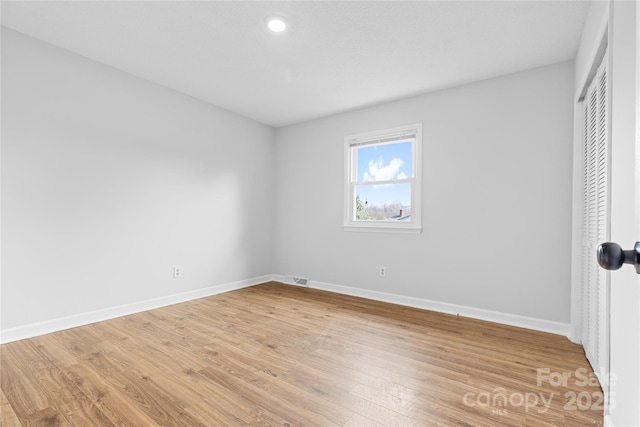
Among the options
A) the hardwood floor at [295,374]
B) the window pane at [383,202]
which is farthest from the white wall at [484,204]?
the hardwood floor at [295,374]

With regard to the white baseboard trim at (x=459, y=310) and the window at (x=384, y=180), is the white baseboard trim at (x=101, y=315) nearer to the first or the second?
the white baseboard trim at (x=459, y=310)

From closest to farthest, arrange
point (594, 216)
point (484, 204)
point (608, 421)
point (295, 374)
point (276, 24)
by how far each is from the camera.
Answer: point (608, 421) → point (295, 374) → point (594, 216) → point (276, 24) → point (484, 204)

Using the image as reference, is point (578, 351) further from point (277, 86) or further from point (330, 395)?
point (277, 86)

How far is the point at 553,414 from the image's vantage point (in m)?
1.59

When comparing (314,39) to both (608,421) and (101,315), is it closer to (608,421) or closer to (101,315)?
(608,421)

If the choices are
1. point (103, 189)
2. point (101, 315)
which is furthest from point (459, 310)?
point (103, 189)

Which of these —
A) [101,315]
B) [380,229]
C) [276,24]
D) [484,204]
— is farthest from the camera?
[380,229]

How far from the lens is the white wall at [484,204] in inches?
110

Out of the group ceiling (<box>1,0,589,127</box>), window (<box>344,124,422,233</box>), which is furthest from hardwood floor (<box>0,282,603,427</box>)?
ceiling (<box>1,0,589,127</box>)

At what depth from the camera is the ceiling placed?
2168 mm

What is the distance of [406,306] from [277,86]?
2.95 m

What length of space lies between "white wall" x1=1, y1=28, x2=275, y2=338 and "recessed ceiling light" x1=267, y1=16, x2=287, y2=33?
1.83 meters

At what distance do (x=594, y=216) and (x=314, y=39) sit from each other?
2490mm

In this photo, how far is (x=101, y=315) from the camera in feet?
9.73
